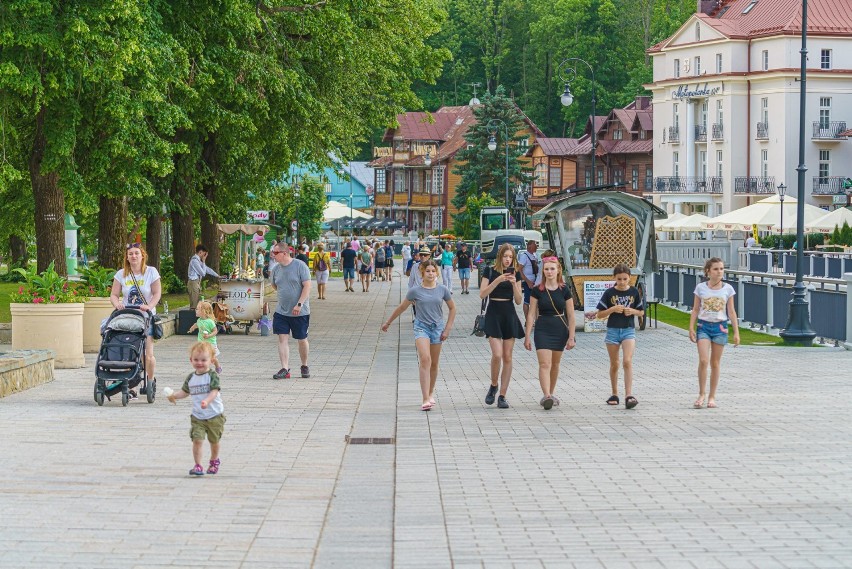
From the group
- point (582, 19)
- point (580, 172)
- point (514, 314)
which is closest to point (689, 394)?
point (514, 314)

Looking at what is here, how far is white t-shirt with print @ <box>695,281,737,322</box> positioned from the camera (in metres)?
15.0

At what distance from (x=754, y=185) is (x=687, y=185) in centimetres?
728

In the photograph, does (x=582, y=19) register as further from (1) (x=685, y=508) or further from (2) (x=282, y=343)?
(1) (x=685, y=508)

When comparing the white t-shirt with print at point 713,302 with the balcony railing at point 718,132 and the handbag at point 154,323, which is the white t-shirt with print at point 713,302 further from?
the balcony railing at point 718,132

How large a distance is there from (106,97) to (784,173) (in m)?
63.2

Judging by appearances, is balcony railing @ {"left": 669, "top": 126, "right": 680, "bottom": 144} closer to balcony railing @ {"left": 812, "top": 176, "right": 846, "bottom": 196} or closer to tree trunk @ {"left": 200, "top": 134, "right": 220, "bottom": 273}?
balcony railing @ {"left": 812, "top": 176, "right": 846, "bottom": 196}

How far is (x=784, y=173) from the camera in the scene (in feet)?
267

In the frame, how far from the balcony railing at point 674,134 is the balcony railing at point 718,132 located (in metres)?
4.60

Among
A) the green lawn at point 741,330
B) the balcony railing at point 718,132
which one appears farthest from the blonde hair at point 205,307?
the balcony railing at point 718,132

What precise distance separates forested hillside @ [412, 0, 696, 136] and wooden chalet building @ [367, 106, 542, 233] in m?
4.93

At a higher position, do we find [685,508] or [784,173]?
[784,173]

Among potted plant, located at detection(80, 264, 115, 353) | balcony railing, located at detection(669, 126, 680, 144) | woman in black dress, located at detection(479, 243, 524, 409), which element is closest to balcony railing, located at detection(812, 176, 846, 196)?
balcony railing, located at detection(669, 126, 680, 144)

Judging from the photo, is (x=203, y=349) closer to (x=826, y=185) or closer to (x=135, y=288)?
(x=135, y=288)

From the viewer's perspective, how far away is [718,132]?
8788cm
